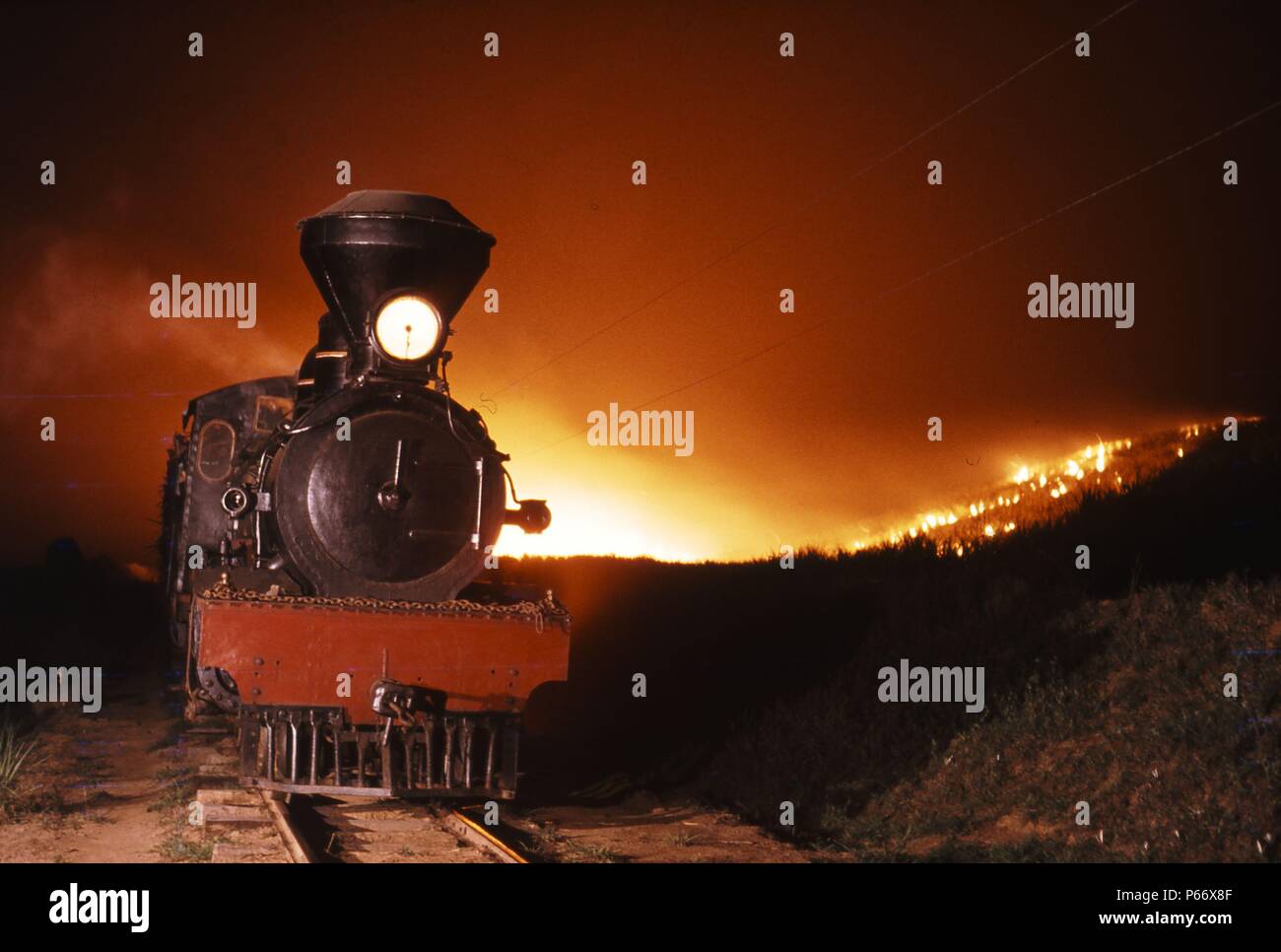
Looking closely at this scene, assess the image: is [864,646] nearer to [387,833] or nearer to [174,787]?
[387,833]

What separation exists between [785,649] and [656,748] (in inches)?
77.1

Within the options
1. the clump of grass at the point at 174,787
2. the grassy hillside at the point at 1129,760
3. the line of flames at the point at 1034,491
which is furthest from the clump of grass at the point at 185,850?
the line of flames at the point at 1034,491

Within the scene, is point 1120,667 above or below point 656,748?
above

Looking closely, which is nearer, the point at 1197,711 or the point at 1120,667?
the point at 1197,711

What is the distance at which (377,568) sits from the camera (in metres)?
9.76

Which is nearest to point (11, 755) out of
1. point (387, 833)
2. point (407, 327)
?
point (387, 833)

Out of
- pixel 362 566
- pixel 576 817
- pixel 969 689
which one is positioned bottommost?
pixel 576 817

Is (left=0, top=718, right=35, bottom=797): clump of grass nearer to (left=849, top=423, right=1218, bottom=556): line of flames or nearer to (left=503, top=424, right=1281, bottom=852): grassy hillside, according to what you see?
(left=503, top=424, right=1281, bottom=852): grassy hillside

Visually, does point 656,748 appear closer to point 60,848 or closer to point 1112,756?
point 1112,756

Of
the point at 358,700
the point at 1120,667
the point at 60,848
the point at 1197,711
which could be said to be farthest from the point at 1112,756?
the point at 60,848

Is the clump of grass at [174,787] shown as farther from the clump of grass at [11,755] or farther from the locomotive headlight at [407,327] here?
the locomotive headlight at [407,327]

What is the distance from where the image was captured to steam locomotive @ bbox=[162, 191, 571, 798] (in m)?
9.17

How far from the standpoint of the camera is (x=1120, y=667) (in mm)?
10906

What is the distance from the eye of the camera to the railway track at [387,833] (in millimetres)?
8453
